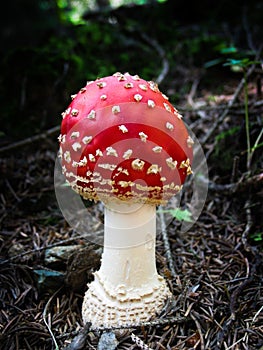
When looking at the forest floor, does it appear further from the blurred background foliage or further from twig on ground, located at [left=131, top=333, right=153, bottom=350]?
the blurred background foliage

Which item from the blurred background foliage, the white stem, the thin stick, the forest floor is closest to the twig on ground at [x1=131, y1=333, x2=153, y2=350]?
the forest floor

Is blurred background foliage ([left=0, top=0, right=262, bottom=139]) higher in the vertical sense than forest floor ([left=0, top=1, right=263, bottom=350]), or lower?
higher

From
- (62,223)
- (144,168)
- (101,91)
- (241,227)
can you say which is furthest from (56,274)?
(241,227)

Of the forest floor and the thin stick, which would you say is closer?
the forest floor

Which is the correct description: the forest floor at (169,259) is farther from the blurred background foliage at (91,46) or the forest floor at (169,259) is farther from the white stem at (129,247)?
the blurred background foliage at (91,46)

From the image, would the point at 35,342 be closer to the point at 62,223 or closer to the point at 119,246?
the point at 119,246

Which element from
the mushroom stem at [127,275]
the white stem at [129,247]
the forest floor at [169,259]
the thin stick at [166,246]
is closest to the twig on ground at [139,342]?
the forest floor at [169,259]
